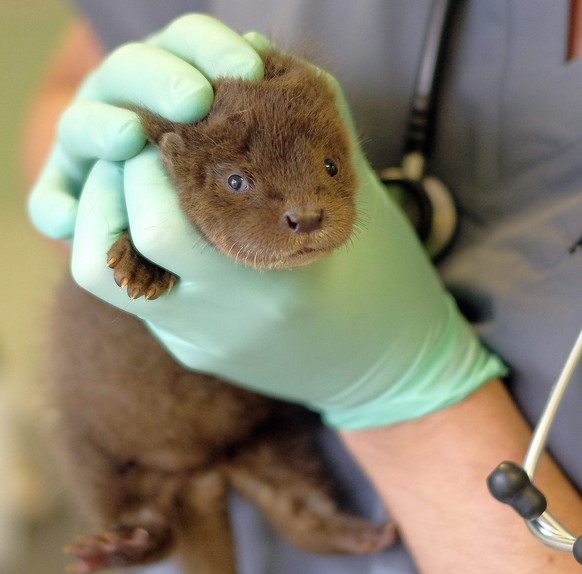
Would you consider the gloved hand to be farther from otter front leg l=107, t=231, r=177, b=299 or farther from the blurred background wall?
the blurred background wall

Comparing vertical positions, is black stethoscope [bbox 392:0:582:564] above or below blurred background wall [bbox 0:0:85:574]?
above

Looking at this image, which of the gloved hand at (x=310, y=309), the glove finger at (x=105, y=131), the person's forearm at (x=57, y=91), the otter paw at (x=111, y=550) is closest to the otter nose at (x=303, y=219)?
the gloved hand at (x=310, y=309)

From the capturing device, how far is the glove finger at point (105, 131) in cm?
72

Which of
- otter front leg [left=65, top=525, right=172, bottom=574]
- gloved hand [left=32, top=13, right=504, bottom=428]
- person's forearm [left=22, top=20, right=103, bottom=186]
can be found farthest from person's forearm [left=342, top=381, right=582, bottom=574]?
person's forearm [left=22, top=20, right=103, bottom=186]

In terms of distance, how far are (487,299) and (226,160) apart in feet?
1.54

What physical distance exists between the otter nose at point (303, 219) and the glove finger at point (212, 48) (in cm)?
20

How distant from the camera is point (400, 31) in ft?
3.12

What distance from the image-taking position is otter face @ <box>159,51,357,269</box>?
646mm

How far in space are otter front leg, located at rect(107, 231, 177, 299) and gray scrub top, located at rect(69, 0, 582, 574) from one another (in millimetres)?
415

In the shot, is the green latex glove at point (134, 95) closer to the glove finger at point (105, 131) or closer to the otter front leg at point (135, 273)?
the glove finger at point (105, 131)

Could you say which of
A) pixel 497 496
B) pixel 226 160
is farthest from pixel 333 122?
pixel 497 496

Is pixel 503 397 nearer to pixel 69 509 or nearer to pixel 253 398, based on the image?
pixel 253 398

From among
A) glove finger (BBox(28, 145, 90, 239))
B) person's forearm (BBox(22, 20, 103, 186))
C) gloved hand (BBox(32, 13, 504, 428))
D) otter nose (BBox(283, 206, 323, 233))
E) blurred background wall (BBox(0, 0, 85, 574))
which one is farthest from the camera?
blurred background wall (BBox(0, 0, 85, 574))

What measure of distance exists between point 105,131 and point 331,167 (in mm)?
276
